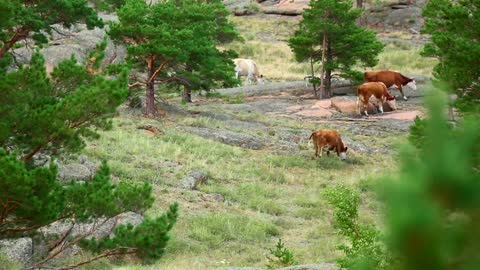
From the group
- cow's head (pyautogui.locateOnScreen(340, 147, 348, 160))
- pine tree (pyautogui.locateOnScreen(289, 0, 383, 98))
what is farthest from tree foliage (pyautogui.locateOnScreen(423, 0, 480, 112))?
pine tree (pyautogui.locateOnScreen(289, 0, 383, 98))

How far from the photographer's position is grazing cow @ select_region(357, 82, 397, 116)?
3075cm

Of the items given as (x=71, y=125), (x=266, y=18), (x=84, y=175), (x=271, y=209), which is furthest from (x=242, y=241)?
(x=266, y=18)

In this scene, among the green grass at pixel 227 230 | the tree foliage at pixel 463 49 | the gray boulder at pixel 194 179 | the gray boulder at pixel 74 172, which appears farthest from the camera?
the gray boulder at pixel 194 179

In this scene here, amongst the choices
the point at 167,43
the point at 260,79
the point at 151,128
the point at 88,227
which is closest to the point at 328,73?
the point at 260,79

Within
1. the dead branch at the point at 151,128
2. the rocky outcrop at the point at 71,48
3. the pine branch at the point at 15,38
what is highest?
the pine branch at the point at 15,38

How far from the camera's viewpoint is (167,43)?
2606cm

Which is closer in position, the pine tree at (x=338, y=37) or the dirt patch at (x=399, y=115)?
the dirt patch at (x=399, y=115)

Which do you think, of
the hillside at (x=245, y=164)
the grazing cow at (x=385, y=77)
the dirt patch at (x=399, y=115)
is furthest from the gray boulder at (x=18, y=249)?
the grazing cow at (x=385, y=77)

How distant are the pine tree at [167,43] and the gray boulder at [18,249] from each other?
14872 mm

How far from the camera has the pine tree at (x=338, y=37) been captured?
3338 cm

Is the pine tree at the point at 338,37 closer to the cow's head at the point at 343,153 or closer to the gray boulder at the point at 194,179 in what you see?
the cow's head at the point at 343,153

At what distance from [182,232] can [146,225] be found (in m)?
4.77

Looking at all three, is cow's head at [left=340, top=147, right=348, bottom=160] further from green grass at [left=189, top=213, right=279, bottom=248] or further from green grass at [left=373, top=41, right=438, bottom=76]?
green grass at [left=373, top=41, right=438, bottom=76]

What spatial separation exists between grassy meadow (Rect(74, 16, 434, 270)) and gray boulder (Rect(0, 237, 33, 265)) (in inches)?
42.4
